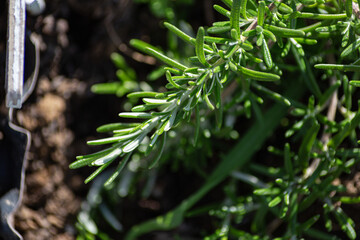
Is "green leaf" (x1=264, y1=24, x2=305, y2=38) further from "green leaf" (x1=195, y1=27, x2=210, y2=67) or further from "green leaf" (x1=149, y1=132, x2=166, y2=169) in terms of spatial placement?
"green leaf" (x1=149, y1=132, x2=166, y2=169)

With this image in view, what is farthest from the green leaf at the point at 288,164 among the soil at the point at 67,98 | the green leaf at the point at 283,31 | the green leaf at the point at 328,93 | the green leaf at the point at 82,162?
the soil at the point at 67,98

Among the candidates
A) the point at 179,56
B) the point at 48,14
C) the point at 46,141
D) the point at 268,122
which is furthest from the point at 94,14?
the point at 268,122

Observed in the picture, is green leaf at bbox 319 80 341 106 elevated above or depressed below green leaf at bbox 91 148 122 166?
below

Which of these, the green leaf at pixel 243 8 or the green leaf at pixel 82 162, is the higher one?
the green leaf at pixel 243 8

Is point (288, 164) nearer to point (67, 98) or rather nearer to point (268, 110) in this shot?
point (268, 110)

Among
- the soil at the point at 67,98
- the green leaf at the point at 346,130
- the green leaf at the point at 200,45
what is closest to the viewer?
the green leaf at the point at 200,45

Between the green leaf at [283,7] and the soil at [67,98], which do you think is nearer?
the green leaf at [283,7]

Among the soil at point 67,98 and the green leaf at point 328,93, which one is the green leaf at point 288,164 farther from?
the soil at point 67,98

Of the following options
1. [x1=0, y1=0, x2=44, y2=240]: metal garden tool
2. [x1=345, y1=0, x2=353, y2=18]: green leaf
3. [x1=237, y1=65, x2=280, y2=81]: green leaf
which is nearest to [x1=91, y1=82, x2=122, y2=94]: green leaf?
[x1=0, y1=0, x2=44, y2=240]: metal garden tool
